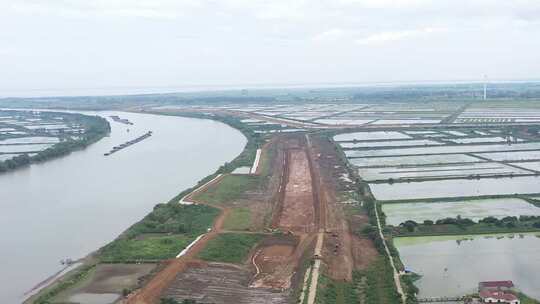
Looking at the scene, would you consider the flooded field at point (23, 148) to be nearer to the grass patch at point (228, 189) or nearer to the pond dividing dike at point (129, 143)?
the pond dividing dike at point (129, 143)

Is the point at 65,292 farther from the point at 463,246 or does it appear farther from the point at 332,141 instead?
the point at 332,141

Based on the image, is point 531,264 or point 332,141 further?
point 332,141

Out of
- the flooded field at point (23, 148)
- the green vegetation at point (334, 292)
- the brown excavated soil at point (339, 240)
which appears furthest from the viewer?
the flooded field at point (23, 148)

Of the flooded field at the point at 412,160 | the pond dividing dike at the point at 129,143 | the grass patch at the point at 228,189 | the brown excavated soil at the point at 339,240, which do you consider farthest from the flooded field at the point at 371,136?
the grass patch at the point at 228,189

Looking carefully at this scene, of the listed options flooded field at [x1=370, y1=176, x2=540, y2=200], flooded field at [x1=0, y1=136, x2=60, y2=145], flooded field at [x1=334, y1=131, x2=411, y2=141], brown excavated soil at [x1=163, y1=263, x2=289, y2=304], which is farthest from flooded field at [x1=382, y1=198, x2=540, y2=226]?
flooded field at [x1=0, y1=136, x2=60, y2=145]

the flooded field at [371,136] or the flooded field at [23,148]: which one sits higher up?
the flooded field at [371,136]

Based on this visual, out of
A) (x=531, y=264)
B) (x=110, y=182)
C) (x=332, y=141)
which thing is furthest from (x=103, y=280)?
(x=332, y=141)
